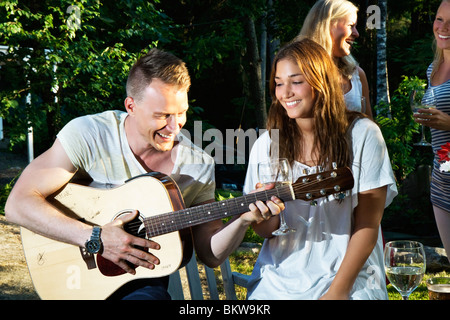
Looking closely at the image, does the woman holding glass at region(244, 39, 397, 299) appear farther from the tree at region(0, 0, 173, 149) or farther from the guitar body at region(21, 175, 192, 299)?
the tree at region(0, 0, 173, 149)

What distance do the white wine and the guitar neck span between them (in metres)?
0.49

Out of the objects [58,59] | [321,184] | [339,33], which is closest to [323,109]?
[321,184]

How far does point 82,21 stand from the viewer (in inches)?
260

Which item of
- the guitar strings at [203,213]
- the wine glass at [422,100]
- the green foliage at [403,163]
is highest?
the wine glass at [422,100]

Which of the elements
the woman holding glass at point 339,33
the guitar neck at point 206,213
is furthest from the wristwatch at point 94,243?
the woman holding glass at point 339,33

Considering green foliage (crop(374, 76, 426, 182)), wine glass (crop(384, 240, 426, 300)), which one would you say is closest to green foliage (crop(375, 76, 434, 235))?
green foliage (crop(374, 76, 426, 182))

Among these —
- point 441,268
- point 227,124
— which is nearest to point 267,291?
point 441,268

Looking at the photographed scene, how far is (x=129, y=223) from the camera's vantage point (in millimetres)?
2395

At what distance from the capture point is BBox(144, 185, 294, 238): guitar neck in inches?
84.1

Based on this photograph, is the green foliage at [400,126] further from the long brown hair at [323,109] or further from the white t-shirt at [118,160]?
the white t-shirt at [118,160]

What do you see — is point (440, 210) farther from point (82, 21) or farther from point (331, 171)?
point (82, 21)

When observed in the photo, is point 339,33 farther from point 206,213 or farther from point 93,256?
point 93,256

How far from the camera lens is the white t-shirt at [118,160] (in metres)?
2.51
